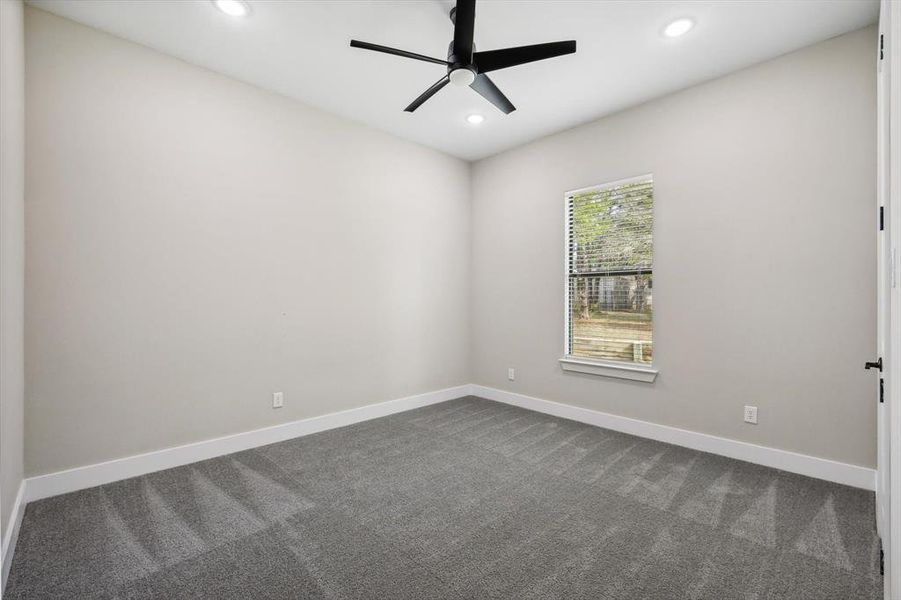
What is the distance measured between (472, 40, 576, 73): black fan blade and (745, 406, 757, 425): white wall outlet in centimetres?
274

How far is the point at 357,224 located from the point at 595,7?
257cm

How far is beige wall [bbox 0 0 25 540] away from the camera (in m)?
1.85

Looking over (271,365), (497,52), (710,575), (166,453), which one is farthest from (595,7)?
(166,453)

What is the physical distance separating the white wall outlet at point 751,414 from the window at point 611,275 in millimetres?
726

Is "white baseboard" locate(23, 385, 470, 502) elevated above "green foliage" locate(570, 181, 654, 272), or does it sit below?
below

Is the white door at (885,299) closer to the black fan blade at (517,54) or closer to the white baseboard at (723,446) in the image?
the white baseboard at (723,446)

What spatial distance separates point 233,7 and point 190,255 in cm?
164

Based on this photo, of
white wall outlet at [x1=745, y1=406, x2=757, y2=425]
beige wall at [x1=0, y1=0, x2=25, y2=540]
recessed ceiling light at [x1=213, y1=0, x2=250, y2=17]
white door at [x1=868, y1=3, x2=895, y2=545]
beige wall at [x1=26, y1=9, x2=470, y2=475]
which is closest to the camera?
white door at [x1=868, y1=3, x2=895, y2=545]

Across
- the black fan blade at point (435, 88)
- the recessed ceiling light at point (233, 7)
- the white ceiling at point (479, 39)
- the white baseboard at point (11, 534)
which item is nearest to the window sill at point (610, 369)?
the white ceiling at point (479, 39)

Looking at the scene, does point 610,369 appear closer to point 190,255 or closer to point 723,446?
point 723,446

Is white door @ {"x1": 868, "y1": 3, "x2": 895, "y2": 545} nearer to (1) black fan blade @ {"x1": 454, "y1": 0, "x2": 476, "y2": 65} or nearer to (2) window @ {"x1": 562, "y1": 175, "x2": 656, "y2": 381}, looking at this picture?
(2) window @ {"x1": 562, "y1": 175, "x2": 656, "y2": 381}

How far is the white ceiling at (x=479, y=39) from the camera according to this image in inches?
95.0

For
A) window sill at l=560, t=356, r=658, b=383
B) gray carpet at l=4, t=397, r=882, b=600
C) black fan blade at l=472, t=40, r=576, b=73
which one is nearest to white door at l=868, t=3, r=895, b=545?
gray carpet at l=4, t=397, r=882, b=600

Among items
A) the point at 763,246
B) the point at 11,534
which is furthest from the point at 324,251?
the point at 763,246
